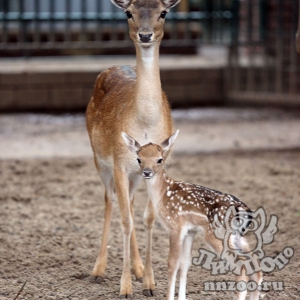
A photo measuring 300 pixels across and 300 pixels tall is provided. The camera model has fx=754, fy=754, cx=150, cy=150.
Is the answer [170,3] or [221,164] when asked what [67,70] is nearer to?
[221,164]

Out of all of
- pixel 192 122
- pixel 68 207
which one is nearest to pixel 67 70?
pixel 192 122

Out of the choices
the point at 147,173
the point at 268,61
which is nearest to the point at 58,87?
the point at 268,61

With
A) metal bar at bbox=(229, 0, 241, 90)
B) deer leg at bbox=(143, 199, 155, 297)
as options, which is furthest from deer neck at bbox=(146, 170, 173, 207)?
metal bar at bbox=(229, 0, 241, 90)

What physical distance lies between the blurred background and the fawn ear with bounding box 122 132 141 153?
7.61 meters

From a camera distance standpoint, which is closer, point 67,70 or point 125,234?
point 125,234

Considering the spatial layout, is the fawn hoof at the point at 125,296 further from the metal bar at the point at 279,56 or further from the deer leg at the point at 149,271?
the metal bar at the point at 279,56

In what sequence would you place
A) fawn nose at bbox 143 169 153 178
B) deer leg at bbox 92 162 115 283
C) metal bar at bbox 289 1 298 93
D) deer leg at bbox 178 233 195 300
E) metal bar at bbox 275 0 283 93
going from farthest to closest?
metal bar at bbox 275 0 283 93
metal bar at bbox 289 1 298 93
deer leg at bbox 92 162 115 283
deer leg at bbox 178 233 195 300
fawn nose at bbox 143 169 153 178

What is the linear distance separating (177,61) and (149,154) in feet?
29.9

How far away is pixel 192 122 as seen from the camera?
468 inches

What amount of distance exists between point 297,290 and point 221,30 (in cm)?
876

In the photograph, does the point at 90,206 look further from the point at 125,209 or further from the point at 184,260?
the point at 184,260

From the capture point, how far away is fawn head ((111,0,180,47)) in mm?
5020

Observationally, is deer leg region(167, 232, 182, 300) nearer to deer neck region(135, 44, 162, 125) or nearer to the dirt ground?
the dirt ground

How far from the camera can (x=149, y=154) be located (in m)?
4.62
